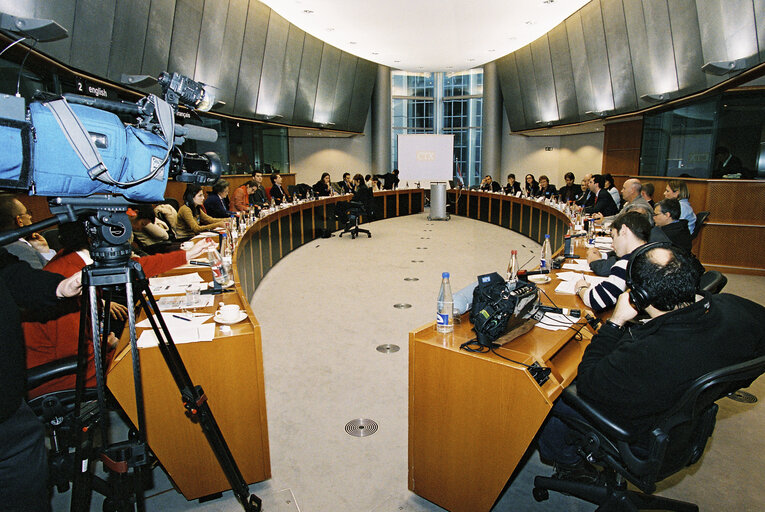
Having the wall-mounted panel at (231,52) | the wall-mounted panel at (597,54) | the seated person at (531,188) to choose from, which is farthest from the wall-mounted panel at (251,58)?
the wall-mounted panel at (597,54)

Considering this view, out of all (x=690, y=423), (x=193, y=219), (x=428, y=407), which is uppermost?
(x=193, y=219)

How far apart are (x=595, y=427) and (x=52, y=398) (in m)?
2.09

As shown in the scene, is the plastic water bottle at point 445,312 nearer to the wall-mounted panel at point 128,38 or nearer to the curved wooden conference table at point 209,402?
the curved wooden conference table at point 209,402

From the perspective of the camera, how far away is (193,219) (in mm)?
4703

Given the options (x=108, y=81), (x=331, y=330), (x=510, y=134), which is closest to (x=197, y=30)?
(x=108, y=81)

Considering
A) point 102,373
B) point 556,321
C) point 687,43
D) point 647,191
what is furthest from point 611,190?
point 102,373

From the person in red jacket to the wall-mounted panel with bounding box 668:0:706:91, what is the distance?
683 cm

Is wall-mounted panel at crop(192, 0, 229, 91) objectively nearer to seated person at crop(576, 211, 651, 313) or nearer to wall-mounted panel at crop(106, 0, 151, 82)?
wall-mounted panel at crop(106, 0, 151, 82)

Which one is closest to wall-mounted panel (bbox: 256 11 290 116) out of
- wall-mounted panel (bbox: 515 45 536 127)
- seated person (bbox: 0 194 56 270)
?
wall-mounted panel (bbox: 515 45 536 127)

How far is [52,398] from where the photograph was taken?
173cm

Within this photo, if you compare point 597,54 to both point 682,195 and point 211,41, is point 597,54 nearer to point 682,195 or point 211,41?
point 682,195

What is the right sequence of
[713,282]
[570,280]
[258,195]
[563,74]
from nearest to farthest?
1. [713,282]
2. [570,280]
3. [258,195]
4. [563,74]

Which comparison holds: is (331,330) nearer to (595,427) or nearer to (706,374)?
(595,427)

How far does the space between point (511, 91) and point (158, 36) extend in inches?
380
